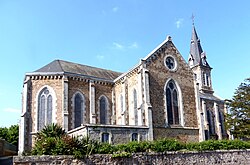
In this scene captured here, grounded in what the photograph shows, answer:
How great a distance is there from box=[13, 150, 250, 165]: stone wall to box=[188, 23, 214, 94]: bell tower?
36.0 meters

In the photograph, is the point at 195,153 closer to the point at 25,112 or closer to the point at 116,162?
the point at 116,162

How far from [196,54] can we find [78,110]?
37792 millimetres

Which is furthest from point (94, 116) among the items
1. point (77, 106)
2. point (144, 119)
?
point (144, 119)

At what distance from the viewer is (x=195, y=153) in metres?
20.5

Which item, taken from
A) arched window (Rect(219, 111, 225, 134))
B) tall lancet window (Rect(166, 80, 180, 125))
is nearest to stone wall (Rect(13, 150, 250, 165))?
tall lancet window (Rect(166, 80, 180, 125))

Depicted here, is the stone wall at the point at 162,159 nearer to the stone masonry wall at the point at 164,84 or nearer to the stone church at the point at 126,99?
the stone church at the point at 126,99

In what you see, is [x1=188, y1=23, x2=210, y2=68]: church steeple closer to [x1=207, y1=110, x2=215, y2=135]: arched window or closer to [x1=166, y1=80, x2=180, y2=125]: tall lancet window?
[x1=207, y1=110, x2=215, y2=135]: arched window

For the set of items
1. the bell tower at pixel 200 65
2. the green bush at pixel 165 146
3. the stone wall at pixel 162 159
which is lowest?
the stone wall at pixel 162 159

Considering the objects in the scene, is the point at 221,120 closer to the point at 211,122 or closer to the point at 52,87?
the point at 211,122

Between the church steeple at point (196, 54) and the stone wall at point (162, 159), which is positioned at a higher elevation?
the church steeple at point (196, 54)

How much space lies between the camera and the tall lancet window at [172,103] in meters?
31.1

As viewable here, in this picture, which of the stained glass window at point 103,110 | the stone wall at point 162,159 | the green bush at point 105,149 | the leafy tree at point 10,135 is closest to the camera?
the stone wall at point 162,159

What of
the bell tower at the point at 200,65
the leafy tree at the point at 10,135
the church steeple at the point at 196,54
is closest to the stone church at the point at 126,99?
the leafy tree at the point at 10,135

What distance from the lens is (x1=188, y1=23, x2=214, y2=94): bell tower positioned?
58969 millimetres
